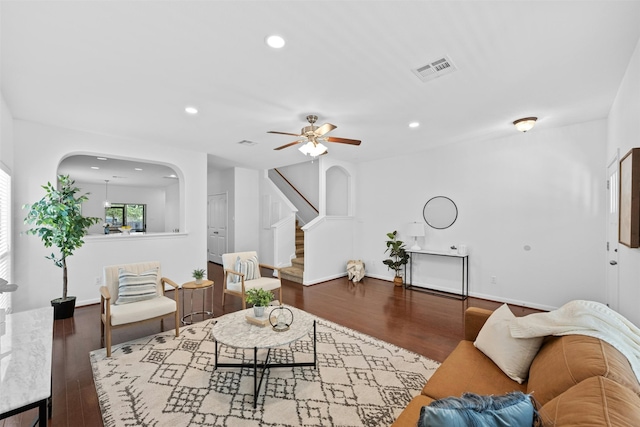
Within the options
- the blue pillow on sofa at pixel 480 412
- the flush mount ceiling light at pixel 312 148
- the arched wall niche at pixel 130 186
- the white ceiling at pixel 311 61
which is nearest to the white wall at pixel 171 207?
the arched wall niche at pixel 130 186

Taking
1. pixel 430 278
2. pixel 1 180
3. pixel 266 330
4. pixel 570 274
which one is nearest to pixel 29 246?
pixel 1 180

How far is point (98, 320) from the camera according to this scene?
12.3ft

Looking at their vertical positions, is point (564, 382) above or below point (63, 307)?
above

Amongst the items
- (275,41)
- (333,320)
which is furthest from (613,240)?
(275,41)

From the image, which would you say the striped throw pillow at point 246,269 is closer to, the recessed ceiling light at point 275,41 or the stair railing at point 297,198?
the recessed ceiling light at point 275,41

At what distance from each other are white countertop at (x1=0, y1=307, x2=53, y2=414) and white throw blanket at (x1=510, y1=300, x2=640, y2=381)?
246 centimetres

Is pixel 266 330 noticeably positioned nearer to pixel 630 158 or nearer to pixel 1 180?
pixel 630 158

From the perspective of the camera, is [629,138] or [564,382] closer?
[564,382]

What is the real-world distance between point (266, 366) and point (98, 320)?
273 cm

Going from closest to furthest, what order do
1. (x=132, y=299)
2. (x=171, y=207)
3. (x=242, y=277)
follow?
(x=132, y=299)
(x=242, y=277)
(x=171, y=207)

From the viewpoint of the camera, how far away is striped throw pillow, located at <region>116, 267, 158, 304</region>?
3.13m

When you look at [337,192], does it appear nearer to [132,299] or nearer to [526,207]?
[526,207]

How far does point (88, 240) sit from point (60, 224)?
2.65 feet

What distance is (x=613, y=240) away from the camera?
325cm
